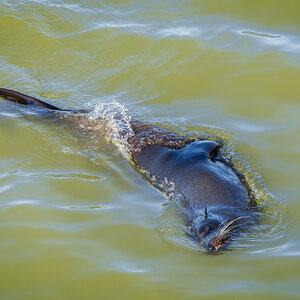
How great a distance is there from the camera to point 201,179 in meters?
4.61

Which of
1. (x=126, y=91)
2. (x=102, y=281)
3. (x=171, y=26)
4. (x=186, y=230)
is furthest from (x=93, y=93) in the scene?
(x=102, y=281)

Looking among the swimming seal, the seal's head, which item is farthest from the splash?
the seal's head

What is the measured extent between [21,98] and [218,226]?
325 centimetres

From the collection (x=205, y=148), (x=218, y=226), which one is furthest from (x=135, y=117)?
(x=218, y=226)

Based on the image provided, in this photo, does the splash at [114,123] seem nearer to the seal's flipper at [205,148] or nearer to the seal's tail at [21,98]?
the seal's tail at [21,98]

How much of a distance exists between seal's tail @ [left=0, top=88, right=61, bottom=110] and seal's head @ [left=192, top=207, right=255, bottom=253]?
2755 mm

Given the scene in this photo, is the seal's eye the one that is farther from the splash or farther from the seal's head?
the splash

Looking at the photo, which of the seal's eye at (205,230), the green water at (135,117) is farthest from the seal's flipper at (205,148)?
the seal's eye at (205,230)

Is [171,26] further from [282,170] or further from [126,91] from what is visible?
[282,170]

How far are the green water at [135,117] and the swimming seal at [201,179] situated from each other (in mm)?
187

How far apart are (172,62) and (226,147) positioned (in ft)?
7.99

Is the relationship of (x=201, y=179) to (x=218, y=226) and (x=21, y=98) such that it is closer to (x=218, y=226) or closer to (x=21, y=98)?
(x=218, y=226)

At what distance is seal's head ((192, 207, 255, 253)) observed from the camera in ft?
12.0

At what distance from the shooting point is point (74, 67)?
24.6 ft
